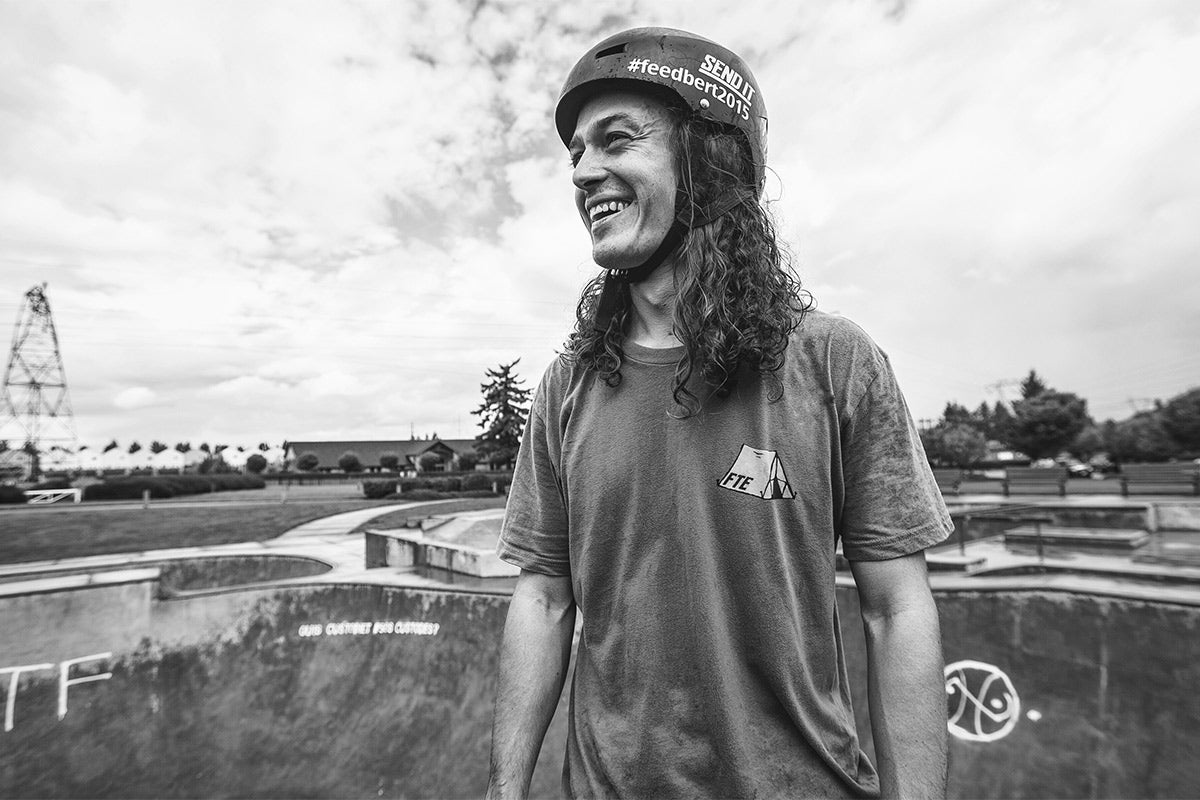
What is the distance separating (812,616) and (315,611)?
22.9ft

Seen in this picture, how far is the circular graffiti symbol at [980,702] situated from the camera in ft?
14.3

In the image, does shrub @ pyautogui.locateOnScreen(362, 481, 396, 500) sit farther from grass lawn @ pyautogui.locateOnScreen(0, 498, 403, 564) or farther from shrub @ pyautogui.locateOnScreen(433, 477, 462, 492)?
grass lawn @ pyautogui.locateOnScreen(0, 498, 403, 564)

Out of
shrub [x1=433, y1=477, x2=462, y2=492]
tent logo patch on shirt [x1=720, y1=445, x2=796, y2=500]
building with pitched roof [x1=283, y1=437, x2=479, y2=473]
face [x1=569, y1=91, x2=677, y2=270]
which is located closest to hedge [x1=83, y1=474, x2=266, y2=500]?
shrub [x1=433, y1=477, x2=462, y2=492]

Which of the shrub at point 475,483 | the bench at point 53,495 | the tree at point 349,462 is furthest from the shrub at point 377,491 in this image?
the tree at point 349,462

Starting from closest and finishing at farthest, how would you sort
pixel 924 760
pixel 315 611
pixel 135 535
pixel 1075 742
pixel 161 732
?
pixel 924 760 < pixel 1075 742 < pixel 161 732 < pixel 315 611 < pixel 135 535

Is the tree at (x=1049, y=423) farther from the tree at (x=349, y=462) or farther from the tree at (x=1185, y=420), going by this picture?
the tree at (x=349, y=462)

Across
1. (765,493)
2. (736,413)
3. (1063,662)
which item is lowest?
(1063,662)

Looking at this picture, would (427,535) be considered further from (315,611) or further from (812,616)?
(812,616)

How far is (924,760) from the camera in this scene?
41.9 inches

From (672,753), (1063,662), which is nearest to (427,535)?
(1063,662)

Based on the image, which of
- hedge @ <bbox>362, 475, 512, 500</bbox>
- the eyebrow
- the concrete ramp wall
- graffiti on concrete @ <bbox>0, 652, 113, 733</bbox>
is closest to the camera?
the eyebrow

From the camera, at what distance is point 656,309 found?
1.46 meters

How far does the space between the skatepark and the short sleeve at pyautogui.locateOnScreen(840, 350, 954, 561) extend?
368cm

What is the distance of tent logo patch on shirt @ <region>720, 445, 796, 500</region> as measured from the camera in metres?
1.20
